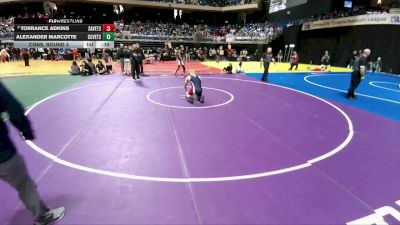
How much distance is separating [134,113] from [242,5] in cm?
3833

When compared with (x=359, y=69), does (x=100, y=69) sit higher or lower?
lower

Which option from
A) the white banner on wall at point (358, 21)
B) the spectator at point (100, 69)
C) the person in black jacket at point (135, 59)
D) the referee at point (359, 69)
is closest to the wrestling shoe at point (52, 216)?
the referee at point (359, 69)

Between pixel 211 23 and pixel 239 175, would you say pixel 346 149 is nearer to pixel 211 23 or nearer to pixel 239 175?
pixel 239 175

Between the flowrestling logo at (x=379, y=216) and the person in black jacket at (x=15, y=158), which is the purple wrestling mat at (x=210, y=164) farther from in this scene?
the person in black jacket at (x=15, y=158)

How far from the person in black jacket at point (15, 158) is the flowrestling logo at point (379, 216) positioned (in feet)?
12.5

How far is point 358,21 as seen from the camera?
25.4 m

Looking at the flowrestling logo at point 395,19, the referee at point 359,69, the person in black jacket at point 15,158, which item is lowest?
the person in black jacket at point 15,158

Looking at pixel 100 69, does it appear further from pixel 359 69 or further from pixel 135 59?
pixel 359 69

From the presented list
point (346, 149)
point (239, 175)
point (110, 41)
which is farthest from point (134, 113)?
point (110, 41)

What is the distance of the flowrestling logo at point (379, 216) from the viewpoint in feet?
12.0
